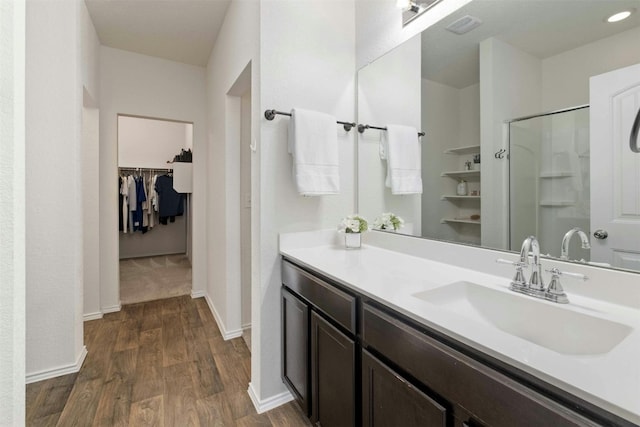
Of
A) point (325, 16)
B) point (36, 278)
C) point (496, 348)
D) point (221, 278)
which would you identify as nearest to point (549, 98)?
point (496, 348)

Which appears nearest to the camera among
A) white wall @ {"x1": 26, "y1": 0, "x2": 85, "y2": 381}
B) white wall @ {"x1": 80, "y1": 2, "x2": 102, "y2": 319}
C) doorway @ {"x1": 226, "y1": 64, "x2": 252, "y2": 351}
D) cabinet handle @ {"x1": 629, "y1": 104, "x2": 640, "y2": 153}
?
cabinet handle @ {"x1": 629, "y1": 104, "x2": 640, "y2": 153}

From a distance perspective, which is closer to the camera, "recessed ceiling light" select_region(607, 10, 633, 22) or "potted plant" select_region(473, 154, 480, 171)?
"recessed ceiling light" select_region(607, 10, 633, 22)

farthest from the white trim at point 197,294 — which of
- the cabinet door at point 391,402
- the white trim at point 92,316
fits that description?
the cabinet door at point 391,402

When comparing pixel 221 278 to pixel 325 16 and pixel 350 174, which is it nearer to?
pixel 350 174

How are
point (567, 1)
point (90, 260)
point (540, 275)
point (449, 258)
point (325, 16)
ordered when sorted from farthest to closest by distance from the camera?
point (90, 260) < point (325, 16) < point (449, 258) < point (567, 1) < point (540, 275)

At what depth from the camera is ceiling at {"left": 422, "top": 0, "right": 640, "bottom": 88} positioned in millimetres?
1026

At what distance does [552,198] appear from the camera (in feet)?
3.69

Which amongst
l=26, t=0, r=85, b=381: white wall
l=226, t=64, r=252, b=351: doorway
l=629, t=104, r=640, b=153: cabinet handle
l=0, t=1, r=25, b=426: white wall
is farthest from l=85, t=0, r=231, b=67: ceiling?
l=629, t=104, r=640, b=153: cabinet handle

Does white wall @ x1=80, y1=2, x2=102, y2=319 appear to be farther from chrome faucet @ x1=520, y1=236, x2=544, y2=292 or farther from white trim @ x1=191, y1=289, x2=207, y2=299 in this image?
chrome faucet @ x1=520, y1=236, x2=544, y2=292

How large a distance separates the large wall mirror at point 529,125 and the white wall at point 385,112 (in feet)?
0.04

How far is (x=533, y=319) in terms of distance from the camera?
3.10ft

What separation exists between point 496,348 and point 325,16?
2.03 m

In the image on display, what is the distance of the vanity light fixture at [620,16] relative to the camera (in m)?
0.96

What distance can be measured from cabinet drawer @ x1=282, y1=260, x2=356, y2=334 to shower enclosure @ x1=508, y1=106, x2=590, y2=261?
2.34 ft
